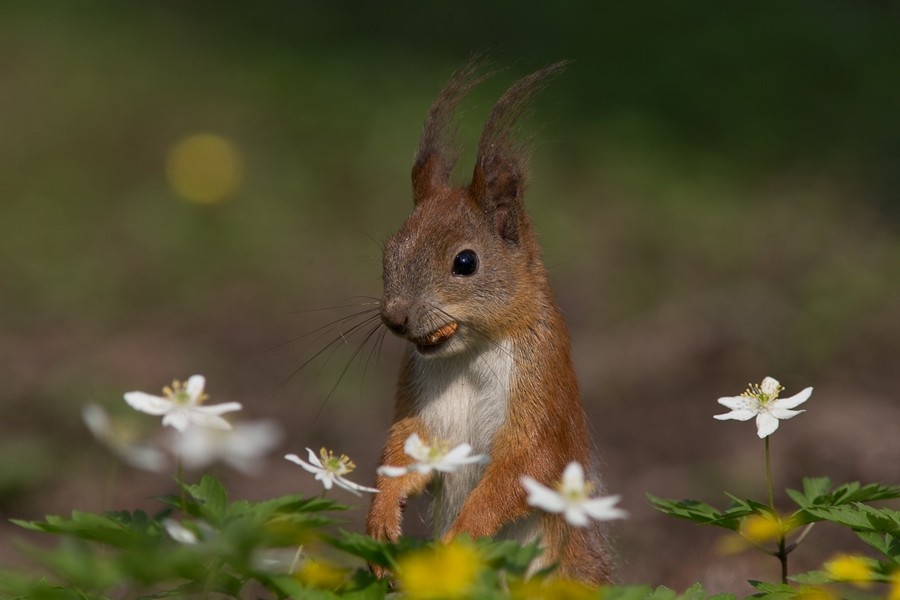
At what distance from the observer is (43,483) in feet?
15.8

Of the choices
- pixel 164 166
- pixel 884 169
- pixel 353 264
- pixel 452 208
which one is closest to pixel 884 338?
pixel 884 169

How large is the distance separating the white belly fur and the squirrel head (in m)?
0.05

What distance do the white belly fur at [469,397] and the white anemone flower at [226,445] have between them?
888 millimetres

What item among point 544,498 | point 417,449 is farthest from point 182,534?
point 544,498

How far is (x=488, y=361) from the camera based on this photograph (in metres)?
3.00

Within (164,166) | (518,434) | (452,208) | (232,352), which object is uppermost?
(164,166)

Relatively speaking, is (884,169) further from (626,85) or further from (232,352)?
(232,352)

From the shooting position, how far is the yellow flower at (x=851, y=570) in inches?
81.4

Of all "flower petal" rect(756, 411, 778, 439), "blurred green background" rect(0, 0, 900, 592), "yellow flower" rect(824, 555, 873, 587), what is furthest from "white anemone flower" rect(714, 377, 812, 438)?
"blurred green background" rect(0, 0, 900, 592)

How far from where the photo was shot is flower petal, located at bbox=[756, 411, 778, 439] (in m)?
2.34

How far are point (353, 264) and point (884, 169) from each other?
123 inches

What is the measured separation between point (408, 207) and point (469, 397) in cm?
428

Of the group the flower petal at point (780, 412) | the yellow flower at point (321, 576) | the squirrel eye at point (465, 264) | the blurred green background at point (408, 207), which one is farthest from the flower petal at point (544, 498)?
the blurred green background at point (408, 207)

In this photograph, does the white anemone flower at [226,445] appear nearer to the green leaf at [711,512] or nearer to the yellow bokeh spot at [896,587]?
the green leaf at [711,512]
